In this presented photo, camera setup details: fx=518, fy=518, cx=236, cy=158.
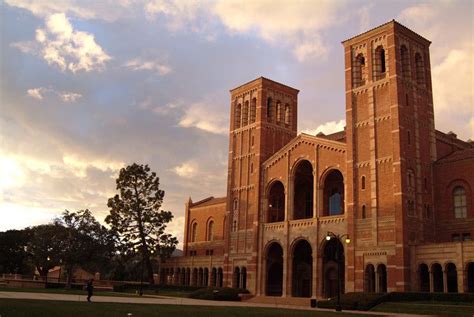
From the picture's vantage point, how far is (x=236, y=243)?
64.8 metres

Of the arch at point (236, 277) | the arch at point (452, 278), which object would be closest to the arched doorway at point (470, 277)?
the arch at point (452, 278)

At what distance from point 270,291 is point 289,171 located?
14.4 metres

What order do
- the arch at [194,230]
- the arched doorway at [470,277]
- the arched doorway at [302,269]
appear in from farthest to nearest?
1. the arch at [194,230]
2. the arched doorway at [302,269]
3. the arched doorway at [470,277]

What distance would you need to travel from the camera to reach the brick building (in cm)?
4628

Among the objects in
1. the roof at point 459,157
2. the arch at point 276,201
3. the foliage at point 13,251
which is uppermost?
the roof at point 459,157

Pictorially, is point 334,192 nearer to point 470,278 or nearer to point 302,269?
point 302,269

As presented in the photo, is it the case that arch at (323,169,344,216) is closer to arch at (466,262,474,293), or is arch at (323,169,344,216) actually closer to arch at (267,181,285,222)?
arch at (267,181,285,222)

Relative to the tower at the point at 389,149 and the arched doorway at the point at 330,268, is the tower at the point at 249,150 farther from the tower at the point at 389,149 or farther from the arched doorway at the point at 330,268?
the tower at the point at 389,149

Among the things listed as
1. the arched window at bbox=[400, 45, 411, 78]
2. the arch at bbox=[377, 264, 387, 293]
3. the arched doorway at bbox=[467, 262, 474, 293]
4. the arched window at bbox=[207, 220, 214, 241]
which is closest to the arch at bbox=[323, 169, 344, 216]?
the arch at bbox=[377, 264, 387, 293]

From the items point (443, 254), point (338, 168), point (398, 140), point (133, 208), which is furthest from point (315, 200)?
point (133, 208)

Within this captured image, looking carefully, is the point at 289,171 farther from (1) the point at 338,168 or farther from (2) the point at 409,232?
(2) the point at 409,232

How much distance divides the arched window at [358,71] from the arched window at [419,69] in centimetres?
539

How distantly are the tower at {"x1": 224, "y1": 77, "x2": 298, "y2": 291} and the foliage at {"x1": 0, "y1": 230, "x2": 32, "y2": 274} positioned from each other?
1848 inches

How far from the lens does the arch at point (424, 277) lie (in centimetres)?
4509
